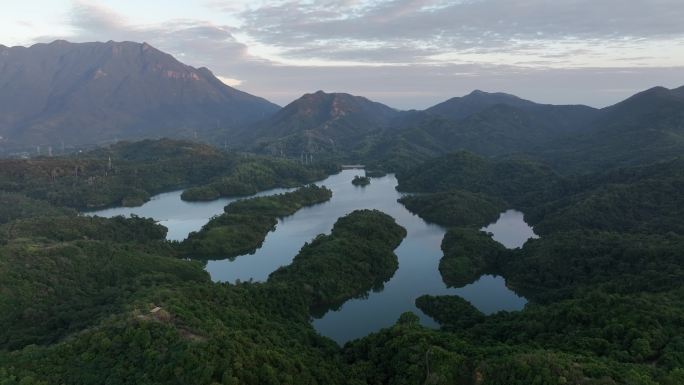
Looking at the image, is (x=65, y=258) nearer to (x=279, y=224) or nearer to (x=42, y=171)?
(x=279, y=224)

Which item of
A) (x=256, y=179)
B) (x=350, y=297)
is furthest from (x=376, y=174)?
(x=350, y=297)

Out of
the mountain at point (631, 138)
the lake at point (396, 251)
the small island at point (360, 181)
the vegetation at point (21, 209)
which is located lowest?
the lake at point (396, 251)

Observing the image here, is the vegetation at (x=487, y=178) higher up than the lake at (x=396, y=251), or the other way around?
the vegetation at (x=487, y=178)

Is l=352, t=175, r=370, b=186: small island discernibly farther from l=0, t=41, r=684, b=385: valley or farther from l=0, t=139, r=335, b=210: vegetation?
l=0, t=139, r=335, b=210: vegetation

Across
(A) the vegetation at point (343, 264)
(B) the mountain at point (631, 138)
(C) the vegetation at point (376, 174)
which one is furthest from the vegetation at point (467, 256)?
(C) the vegetation at point (376, 174)

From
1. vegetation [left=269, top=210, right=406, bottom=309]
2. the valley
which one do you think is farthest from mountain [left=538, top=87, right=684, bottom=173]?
vegetation [left=269, top=210, right=406, bottom=309]

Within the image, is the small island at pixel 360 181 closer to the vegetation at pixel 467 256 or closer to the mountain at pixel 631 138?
the mountain at pixel 631 138

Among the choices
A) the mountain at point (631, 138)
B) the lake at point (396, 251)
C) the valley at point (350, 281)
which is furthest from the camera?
the mountain at point (631, 138)

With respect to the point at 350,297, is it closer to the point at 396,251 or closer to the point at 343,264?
the point at 343,264
